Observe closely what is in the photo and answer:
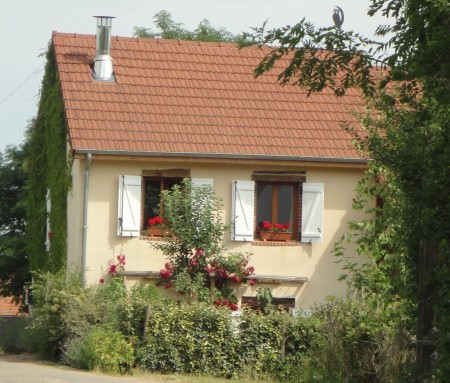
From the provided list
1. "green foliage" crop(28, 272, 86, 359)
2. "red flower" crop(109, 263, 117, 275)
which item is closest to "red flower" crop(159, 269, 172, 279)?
"red flower" crop(109, 263, 117, 275)

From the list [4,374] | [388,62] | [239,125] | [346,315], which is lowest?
[4,374]

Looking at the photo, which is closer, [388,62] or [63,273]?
[388,62]

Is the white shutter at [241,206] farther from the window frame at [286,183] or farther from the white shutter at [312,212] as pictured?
the white shutter at [312,212]

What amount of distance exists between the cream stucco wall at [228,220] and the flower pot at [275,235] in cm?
20

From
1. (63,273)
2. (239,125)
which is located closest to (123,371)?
(63,273)

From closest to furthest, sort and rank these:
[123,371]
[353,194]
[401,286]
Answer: [401,286] → [123,371] → [353,194]

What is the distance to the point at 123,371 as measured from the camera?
840 inches

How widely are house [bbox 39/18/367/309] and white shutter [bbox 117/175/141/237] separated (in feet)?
0.07

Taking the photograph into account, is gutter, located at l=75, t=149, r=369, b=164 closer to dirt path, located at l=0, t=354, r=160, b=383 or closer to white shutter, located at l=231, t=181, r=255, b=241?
white shutter, located at l=231, t=181, r=255, b=241

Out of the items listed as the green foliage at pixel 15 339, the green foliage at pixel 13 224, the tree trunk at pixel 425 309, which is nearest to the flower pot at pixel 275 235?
the green foliage at pixel 15 339

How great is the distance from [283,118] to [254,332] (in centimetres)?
731

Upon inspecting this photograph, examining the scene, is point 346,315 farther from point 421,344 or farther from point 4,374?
point 421,344

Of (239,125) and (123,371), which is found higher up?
(239,125)

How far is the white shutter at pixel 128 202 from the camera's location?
2523 cm
